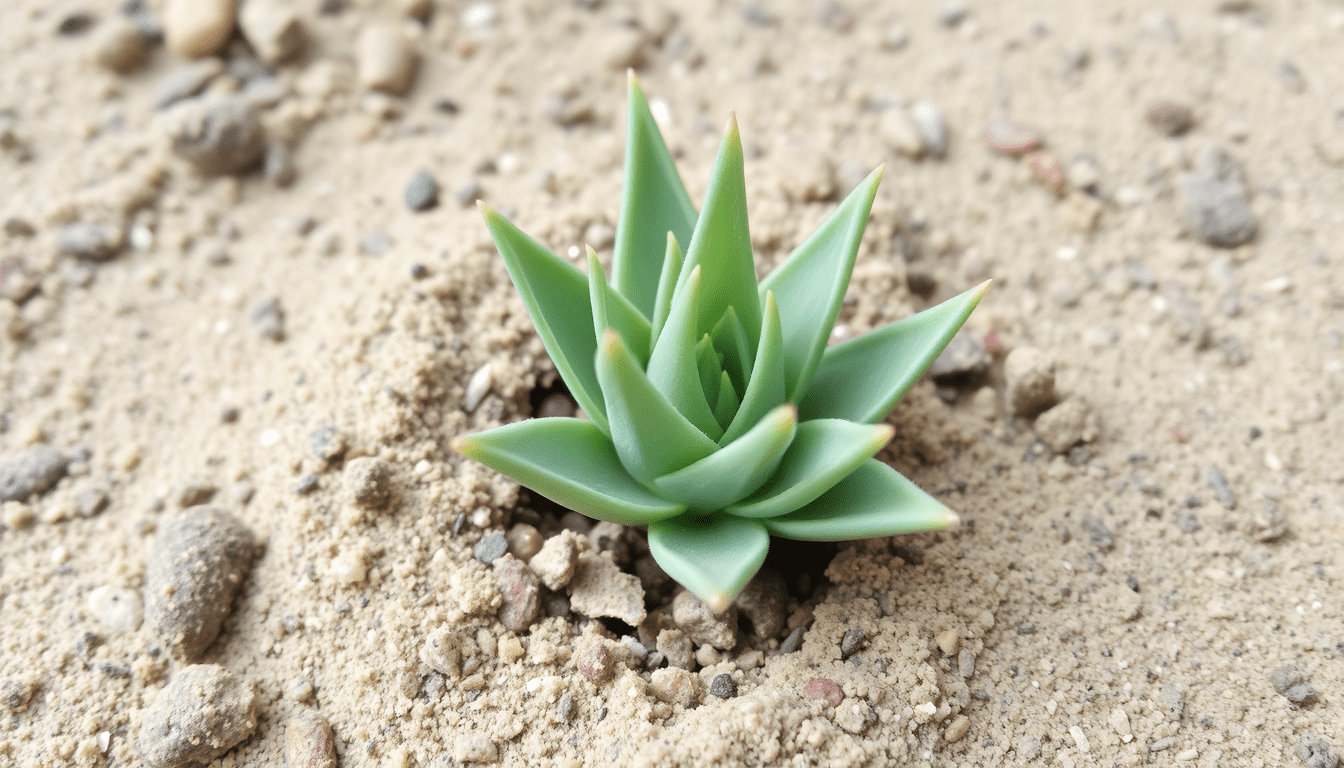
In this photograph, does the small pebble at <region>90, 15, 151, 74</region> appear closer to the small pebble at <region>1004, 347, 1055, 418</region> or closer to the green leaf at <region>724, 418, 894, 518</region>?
the green leaf at <region>724, 418, 894, 518</region>

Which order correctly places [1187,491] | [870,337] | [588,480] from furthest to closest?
[1187,491]
[870,337]
[588,480]

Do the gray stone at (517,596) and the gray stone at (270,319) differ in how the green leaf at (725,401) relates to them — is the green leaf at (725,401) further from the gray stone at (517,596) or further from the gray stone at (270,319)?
the gray stone at (270,319)

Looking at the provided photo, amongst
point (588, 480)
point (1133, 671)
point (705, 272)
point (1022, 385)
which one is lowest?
point (1133, 671)

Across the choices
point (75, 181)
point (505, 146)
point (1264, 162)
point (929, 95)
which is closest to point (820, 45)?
point (929, 95)

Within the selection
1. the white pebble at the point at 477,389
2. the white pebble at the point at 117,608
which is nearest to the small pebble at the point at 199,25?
the white pebble at the point at 477,389

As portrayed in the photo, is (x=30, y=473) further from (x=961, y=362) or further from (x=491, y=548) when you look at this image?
(x=961, y=362)

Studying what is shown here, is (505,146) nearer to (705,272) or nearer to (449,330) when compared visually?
(449,330)
